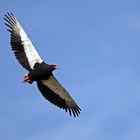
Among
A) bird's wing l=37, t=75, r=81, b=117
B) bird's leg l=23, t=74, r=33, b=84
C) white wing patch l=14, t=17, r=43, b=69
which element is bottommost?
bird's leg l=23, t=74, r=33, b=84

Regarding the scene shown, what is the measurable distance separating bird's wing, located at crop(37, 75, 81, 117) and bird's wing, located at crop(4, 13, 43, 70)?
153 cm

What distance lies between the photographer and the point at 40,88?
74.3ft

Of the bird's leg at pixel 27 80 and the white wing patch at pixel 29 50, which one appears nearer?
the bird's leg at pixel 27 80

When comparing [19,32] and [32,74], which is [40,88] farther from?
[19,32]

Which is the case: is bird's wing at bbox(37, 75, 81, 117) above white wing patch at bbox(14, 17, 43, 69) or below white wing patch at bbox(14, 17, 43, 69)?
below

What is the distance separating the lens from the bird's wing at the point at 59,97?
22.8 m

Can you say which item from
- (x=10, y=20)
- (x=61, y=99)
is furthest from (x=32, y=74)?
(x=10, y=20)

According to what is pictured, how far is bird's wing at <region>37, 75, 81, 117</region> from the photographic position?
22844 millimetres

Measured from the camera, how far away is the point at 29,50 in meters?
22.8

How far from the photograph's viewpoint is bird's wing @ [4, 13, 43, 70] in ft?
73.7

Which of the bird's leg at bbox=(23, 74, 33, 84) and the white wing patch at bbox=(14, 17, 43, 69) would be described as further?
the white wing patch at bbox=(14, 17, 43, 69)

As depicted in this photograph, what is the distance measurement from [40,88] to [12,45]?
2.78 metres

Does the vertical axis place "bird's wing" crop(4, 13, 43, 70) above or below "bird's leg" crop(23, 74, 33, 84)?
above

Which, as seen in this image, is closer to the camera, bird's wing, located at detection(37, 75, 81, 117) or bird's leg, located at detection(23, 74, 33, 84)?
bird's leg, located at detection(23, 74, 33, 84)
